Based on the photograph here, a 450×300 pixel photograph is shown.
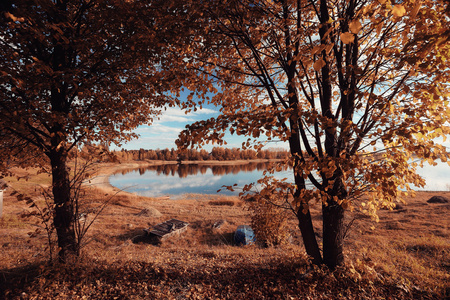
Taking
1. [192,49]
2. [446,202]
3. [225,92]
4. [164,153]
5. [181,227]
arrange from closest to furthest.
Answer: [192,49]
[225,92]
[181,227]
[446,202]
[164,153]

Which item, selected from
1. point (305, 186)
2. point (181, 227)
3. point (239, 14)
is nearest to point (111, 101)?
point (239, 14)

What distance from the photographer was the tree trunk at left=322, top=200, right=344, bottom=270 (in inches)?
163

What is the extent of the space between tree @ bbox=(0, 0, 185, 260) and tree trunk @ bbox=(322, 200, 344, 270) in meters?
4.14

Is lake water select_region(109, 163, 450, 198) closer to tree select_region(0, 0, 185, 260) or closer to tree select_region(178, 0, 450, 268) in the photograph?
tree select_region(178, 0, 450, 268)

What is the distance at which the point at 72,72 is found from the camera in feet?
12.3

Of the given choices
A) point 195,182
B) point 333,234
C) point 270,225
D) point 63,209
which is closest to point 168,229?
point 270,225

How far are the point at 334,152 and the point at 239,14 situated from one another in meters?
3.20

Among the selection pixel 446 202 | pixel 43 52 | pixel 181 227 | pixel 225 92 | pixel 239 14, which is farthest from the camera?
pixel 446 202

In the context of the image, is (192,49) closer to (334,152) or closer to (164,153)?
(334,152)

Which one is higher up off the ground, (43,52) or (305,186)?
(43,52)

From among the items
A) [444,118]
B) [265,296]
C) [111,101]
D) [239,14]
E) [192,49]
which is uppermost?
[239,14]

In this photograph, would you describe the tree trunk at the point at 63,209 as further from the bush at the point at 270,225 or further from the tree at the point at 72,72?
the bush at the point at 270,225

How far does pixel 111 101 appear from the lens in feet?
15.3

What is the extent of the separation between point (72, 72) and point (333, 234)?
6029mm
